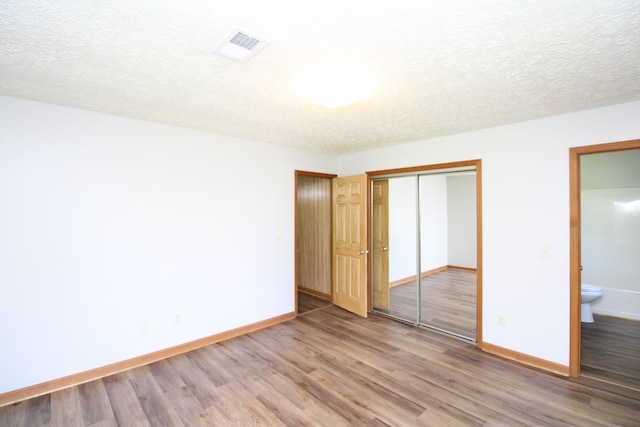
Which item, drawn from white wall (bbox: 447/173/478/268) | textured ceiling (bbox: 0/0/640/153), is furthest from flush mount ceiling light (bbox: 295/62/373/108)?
white wall (bbox: 447/173/478/268)

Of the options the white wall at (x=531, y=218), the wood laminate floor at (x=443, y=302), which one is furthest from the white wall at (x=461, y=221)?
the white wall at (x=531, y=218)

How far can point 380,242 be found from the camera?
4.52m

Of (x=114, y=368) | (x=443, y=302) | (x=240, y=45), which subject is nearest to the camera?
(x=240, y=45)

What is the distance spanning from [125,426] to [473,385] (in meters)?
2.88

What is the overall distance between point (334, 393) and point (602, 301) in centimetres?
447

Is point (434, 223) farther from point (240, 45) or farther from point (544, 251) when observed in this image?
point (240, 45)

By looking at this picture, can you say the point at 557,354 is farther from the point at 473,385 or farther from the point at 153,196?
the point at 153,196

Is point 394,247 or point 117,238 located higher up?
point 117,238

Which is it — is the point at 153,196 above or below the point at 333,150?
below

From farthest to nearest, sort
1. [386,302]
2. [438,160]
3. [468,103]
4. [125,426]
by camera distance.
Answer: [386,302] → [438,160] → [468,103] → [125,426]

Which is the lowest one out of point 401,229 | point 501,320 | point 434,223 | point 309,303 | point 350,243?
point 309,303

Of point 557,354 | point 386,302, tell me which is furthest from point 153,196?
point 557,354

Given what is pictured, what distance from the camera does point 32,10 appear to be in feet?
4.43

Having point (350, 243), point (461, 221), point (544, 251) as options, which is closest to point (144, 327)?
point (350, 243)
